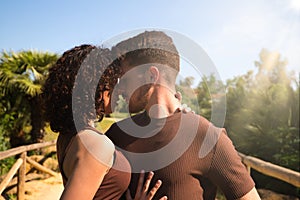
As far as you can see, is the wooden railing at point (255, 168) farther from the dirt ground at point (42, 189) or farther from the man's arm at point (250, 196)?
the man's arm at point (250, 196)

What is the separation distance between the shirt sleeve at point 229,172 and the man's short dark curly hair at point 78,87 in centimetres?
45

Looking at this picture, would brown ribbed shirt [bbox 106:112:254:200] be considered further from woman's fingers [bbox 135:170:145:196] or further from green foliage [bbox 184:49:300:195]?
green foliage [bbox 184:49:300:195]

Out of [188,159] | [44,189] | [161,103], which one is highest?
[161,103]

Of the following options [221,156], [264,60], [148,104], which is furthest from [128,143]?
[264,60]

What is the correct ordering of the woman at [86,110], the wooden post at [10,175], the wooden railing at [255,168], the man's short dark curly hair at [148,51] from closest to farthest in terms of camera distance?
the woman at [86,110] → the man's short dark curly hair at [148,51] → the wooden railing at [255,168] → the wooden post at [10,175]

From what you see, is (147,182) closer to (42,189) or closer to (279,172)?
(279,172)

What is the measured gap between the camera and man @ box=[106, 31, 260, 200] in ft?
3.99

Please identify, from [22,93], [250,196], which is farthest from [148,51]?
[22,93]

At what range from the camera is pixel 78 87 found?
1.28 metres

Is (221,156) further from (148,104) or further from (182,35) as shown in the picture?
(182,35)

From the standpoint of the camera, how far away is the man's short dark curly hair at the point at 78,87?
127 cm

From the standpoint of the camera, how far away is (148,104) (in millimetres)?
1400

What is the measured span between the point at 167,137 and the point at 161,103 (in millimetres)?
160

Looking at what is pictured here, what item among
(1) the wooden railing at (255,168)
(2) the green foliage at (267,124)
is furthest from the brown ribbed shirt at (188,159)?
(2) the green foliage at (267,124)
